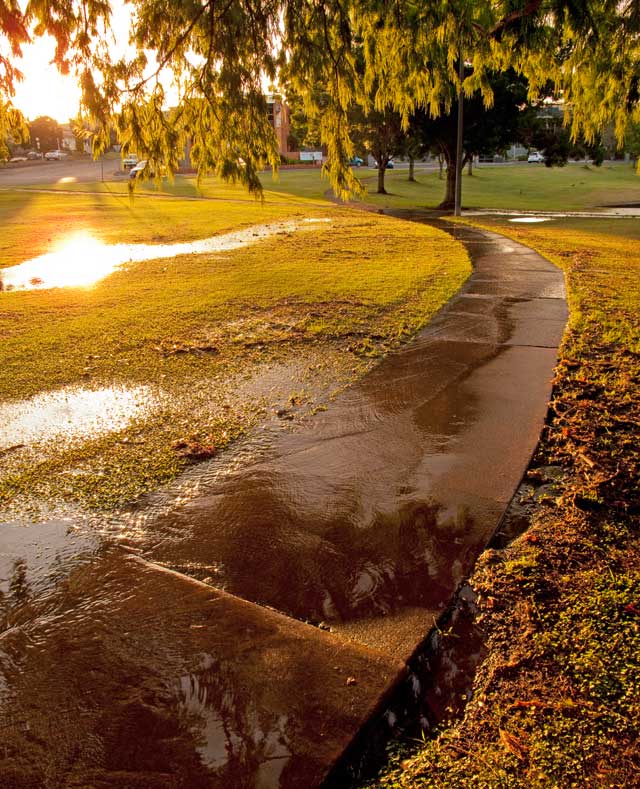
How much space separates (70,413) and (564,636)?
393 centimetres

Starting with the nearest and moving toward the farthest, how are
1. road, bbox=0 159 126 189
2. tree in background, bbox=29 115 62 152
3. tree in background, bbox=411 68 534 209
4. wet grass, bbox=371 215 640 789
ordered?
wet grass, bbox=371 215 640 789 < tree in background, bbox=411 68 534 209 < road, bbox=0 159 126 189 < tree in background, bbox=29 115 62 152

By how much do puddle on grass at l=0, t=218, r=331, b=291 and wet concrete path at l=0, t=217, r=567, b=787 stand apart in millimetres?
8128

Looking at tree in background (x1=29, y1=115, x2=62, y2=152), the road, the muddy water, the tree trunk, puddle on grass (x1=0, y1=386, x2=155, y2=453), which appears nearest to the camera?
the muddy water

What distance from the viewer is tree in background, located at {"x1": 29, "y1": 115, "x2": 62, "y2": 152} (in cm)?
9119

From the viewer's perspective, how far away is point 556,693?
211 centimetres

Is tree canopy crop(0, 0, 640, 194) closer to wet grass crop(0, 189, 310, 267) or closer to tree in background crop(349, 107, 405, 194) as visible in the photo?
wet grass crop(0, 189, 310, 267)

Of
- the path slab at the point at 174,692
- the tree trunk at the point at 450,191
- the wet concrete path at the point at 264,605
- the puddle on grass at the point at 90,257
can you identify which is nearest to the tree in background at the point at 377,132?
the tree trunk at the point at 450,191

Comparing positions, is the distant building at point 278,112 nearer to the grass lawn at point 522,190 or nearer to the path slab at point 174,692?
the path slab at point 174,692

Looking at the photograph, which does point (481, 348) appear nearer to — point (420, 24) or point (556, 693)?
point (420, 24)

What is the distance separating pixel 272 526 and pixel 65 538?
3.44 feet

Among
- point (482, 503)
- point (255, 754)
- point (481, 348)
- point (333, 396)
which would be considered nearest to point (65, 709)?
point (255, 754)

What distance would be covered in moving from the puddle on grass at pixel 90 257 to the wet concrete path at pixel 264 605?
320 inches

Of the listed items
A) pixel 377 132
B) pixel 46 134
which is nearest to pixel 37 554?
pixel 377 132

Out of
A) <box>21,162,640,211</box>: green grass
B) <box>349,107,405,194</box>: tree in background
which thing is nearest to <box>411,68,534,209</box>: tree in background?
<box>349,107,405,194</box>: tree in background
